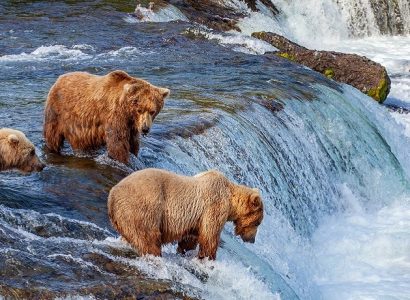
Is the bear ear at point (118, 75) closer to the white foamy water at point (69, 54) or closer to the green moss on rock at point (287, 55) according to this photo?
the white foamy water at point (69, 54)

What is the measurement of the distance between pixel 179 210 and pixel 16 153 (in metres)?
2.33

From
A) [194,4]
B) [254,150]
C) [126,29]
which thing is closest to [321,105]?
[254,150]

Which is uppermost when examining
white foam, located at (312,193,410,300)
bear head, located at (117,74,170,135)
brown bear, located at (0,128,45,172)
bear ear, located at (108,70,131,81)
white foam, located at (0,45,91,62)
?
bear ear, located at (108,70,131,81)

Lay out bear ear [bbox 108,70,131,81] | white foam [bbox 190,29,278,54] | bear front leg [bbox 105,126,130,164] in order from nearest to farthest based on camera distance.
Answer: bear front leg [bbox 105,126,130,164] → bear ear [bbox 108,70,131,81] → white foam [bbox 190,29,278,54]

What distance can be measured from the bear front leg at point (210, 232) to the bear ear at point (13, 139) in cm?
238

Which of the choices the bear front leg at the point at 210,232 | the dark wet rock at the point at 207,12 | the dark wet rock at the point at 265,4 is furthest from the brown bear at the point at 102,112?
the dark wet rock at the point at 265,4

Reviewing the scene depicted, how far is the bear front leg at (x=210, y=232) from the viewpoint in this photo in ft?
24.3

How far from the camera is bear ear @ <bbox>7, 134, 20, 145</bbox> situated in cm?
867

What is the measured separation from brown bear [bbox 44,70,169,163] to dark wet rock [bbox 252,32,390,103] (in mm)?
11337

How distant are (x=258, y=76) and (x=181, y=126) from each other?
522 cm

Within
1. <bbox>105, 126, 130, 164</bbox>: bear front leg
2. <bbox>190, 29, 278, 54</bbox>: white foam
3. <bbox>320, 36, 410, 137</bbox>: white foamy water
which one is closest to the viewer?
<bbox>105, 126, 130, 164</bbox>: bear front leg

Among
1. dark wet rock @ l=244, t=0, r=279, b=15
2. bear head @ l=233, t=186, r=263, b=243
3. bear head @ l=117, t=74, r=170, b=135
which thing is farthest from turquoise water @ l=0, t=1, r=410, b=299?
dark wet rock @ l=244, t=0, r=279, b=15

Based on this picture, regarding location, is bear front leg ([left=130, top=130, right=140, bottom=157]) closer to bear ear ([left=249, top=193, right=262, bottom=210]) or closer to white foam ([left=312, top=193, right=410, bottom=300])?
bear ear ([left=249, top=193, right=262, bottom=210])

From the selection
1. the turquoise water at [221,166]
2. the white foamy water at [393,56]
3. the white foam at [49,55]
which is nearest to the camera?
the turquoise water at [221,166]
